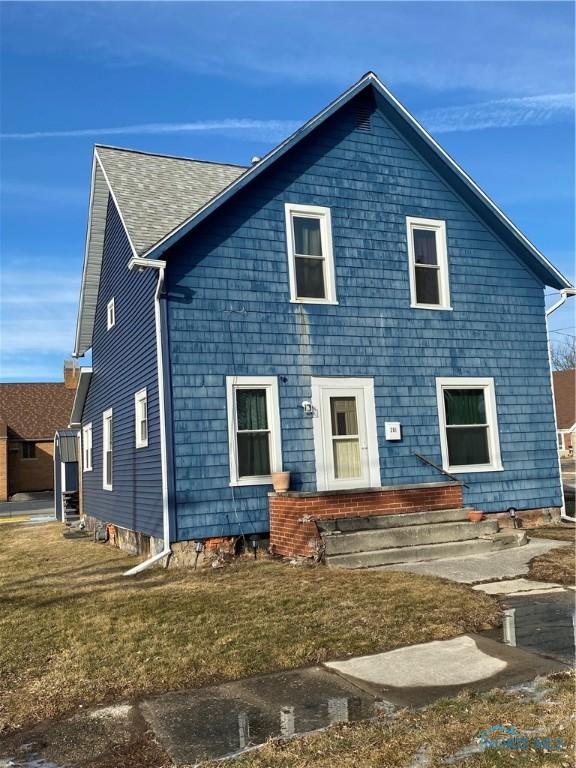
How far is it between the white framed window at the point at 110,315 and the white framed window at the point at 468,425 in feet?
23.4

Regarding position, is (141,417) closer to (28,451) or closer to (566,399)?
(28,451)

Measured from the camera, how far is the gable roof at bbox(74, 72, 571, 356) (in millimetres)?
11968

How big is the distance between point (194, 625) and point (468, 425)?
8014 millimetres

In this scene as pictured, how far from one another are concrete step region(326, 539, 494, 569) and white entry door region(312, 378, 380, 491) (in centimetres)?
214

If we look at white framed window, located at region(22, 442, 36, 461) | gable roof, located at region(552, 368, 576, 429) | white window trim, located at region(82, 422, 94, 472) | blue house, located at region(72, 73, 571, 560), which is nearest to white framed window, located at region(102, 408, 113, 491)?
blue house, located at region(72, 73, 571, 560)

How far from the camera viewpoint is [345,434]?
12492mm

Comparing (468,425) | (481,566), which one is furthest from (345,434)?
(481,566)

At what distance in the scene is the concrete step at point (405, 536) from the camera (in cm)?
1008

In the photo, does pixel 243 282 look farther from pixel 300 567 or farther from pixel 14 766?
pixel 14 766

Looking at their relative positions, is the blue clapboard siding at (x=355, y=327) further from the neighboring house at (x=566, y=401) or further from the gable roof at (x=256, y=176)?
the neighboring house at (x=566, y=401)

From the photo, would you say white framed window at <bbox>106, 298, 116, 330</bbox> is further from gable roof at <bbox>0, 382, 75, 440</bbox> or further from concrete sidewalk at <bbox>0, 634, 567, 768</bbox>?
gable roof at <bbox>0, 382, 75, 440</bbox>

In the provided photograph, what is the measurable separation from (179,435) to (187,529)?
57.5 inches

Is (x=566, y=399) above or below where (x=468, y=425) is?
above

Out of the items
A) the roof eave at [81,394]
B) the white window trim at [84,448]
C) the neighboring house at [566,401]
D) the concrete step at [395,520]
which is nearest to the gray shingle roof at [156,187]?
the concrete step at [395,520]
